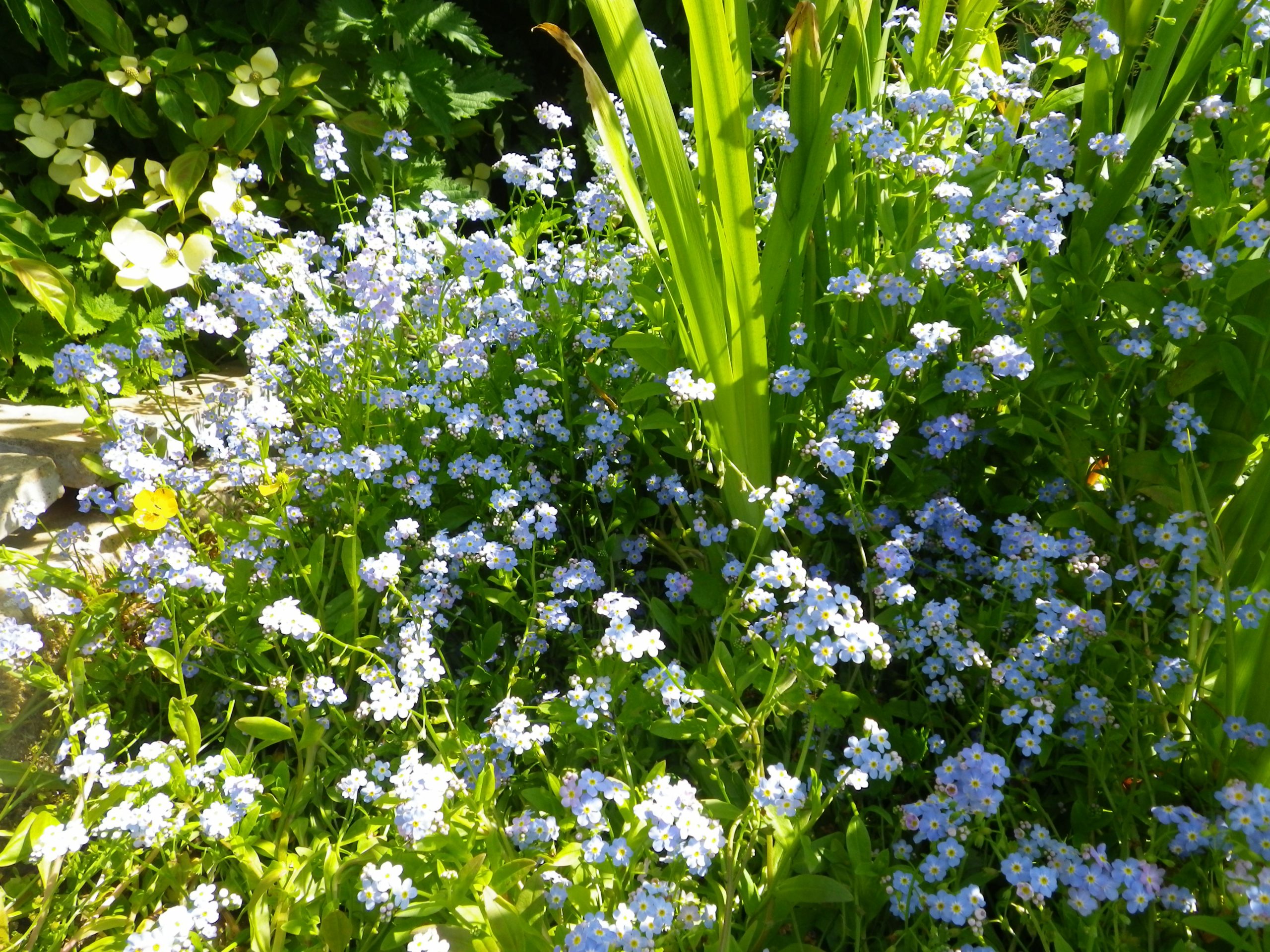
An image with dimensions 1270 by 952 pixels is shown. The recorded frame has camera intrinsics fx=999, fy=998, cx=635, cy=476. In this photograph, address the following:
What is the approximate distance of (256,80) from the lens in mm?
3119

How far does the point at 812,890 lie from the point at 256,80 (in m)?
2.86

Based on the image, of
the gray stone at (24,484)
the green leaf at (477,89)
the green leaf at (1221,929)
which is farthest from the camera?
the green leaf at (477,89)

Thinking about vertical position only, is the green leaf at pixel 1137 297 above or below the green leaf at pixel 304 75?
below

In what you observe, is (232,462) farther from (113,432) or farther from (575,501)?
(575,501)

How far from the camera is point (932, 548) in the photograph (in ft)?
6.78

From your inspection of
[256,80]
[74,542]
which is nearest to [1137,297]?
[74,542]

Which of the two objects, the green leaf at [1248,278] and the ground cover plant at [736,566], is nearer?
the ground cover plant at [736,566]

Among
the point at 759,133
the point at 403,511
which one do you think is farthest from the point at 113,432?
the point at 759,133

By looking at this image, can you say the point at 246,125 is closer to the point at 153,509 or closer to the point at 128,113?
the point at 128,113

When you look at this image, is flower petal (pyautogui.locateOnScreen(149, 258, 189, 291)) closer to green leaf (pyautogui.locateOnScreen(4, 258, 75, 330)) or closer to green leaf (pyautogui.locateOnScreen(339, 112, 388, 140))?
green leaf (pyautogui.locateOnScreen(4, 258, 75, 330))

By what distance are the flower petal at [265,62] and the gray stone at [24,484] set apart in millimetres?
1376

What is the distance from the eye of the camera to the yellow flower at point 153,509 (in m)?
1.98

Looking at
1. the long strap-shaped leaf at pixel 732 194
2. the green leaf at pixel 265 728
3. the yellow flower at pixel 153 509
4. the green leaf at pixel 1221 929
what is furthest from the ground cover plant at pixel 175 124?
the green leaf at pixel 1221 929

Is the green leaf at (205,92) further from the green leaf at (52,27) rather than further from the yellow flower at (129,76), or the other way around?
the green leaf at (52,27)
